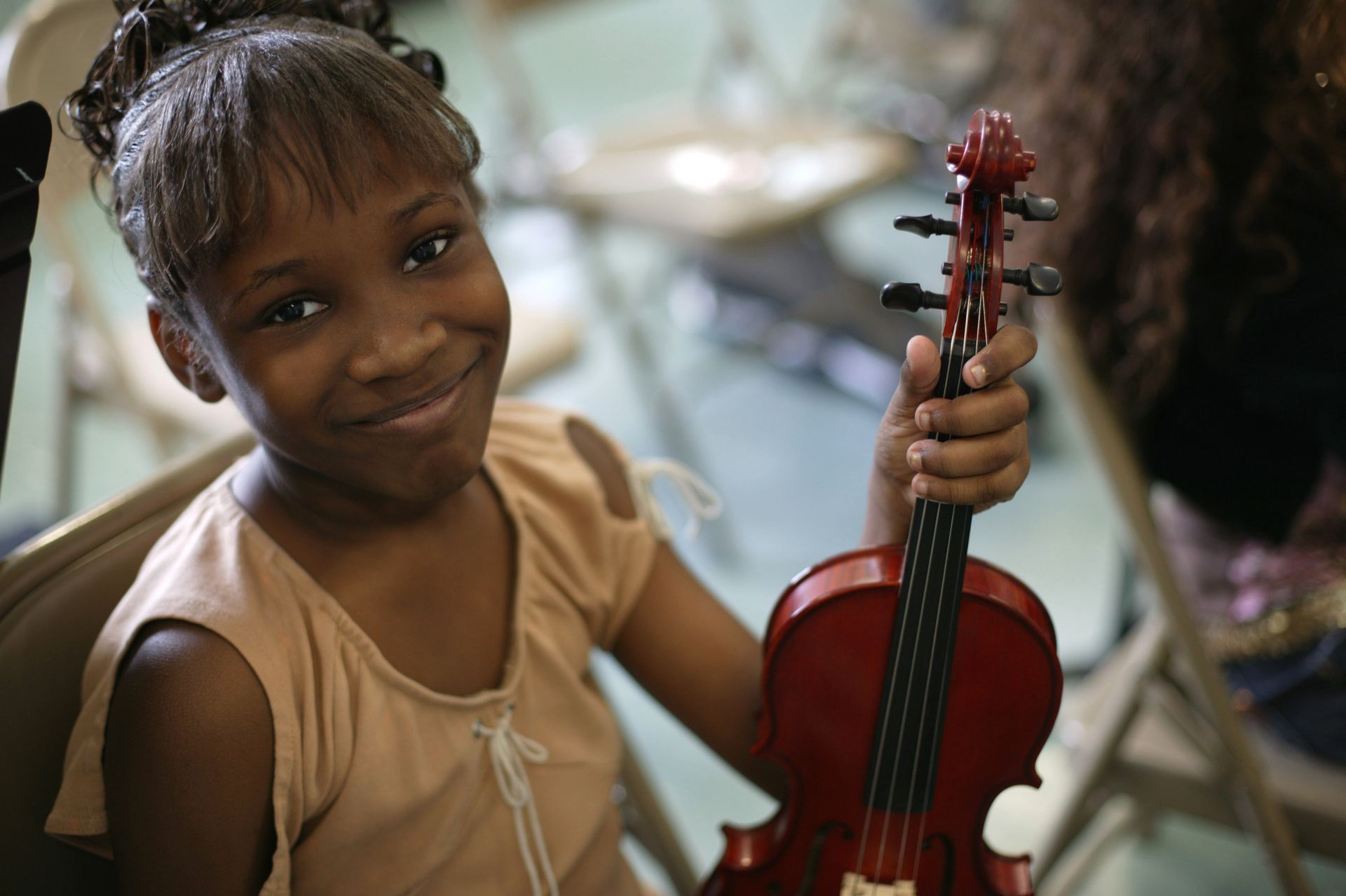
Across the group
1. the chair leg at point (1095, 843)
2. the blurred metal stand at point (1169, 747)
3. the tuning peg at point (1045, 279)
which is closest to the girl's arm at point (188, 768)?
the tuning peg at point (1045, 279)

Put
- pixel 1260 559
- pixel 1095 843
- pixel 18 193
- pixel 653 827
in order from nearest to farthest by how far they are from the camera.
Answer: pixel 18 193
pixel 653 827
pixel 1260 559
pixel 1095 843

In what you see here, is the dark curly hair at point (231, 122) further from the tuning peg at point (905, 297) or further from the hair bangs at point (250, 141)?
the tuning peg at point (905, 297)

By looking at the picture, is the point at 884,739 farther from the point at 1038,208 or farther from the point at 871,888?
the point at 1038,208

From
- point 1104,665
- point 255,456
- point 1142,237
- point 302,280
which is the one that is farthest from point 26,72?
point 1104,665

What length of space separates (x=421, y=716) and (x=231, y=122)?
366mm

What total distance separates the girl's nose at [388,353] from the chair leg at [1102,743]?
92cm

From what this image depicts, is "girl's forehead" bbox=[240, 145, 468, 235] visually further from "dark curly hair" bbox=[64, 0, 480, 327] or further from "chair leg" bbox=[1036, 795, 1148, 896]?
"chair leg" bbox=[1036, 795, 1148, 896]

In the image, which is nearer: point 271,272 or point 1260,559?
point 271,272

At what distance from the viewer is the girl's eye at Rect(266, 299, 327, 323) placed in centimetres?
61

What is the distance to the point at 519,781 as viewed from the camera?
0.74 metres

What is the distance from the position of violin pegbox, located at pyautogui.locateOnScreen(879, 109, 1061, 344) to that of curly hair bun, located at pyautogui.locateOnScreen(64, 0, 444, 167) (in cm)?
32

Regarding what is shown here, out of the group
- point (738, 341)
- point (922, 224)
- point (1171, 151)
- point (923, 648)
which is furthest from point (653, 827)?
point (738, 341)

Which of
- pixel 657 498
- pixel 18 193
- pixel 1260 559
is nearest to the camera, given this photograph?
pixel 18 193

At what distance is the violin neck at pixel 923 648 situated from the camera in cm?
65
